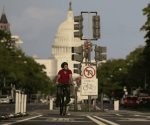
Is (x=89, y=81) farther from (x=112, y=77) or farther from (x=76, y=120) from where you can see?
(x=112, y=77)

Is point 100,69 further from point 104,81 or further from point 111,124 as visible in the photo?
point 111,124

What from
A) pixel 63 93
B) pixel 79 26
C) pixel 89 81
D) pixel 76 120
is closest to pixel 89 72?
pixel 89 81

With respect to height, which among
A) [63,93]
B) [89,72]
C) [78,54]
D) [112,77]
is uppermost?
[112,77]

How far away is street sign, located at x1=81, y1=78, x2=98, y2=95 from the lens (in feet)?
105

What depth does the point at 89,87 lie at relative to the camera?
32438mm

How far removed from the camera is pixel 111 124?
15.2 meters

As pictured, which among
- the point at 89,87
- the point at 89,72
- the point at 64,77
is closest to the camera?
the point at 64,77

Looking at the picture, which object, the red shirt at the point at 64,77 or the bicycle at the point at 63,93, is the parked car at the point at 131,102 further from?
Result: the red shirt at the point at 64,77

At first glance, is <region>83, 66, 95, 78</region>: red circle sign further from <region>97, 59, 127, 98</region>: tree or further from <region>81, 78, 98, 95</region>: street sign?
<region>97, 59, 127, 98</region>: tree

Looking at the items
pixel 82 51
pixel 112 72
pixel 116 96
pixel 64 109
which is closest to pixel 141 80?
pixel 116 96

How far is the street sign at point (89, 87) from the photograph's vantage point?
1257 inches

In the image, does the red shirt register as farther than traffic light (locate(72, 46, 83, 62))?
No

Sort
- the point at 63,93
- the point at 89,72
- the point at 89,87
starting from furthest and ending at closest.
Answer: the point at 89,87 → the point at 89,72 → the point at 63,93

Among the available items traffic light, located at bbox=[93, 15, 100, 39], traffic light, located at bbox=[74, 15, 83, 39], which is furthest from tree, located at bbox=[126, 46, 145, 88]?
traffic light, located at bbox=[93, 15, 100, 39]
